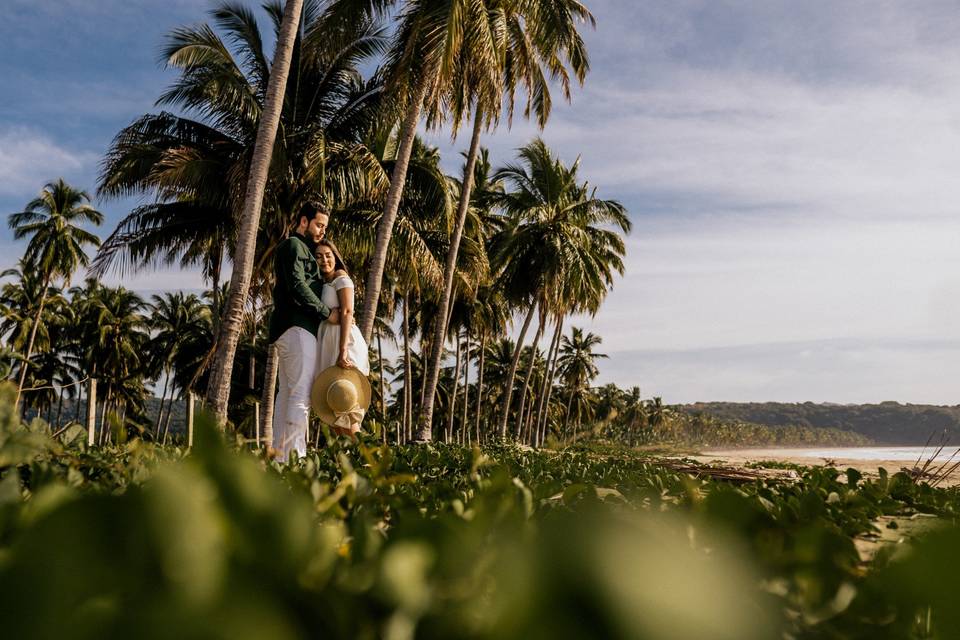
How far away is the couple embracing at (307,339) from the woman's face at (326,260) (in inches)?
4.5

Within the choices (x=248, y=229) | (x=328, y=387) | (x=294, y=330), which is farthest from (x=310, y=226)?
(x=248, y=229)

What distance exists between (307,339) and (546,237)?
19496 millimetres

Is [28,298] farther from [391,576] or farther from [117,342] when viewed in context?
[391,576]

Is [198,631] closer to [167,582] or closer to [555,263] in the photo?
[167,582]

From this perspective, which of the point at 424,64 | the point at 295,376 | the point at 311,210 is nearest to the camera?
the point at 295,376

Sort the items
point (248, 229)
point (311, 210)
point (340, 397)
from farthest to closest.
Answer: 1. point (248, 229)
2. point (311, 210)
3. point (340, 397)

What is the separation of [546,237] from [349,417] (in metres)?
20.0

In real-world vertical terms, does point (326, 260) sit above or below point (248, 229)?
below

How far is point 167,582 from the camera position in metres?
0.25

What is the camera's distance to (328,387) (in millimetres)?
3369

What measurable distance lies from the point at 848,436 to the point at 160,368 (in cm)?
13322

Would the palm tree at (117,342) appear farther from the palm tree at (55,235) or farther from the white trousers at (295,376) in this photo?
the white trousers at (295,376)

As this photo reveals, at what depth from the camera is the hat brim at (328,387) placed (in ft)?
10.8

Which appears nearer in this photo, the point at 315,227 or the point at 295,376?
the point at 295,376
